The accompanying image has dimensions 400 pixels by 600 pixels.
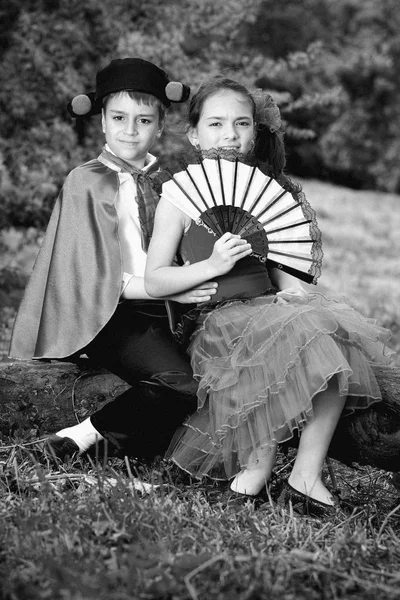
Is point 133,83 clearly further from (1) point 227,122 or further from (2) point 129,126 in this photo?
(1) point 227,122

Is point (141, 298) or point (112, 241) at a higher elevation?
point (112, 241)

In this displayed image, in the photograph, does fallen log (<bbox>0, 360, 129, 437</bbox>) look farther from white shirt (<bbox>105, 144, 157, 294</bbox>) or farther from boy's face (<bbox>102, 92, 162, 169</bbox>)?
boy's face (<bbox>102, 92, 162, 169</bbox>)

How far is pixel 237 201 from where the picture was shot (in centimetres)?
322

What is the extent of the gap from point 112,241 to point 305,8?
735 inches

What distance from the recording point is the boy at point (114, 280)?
337cm

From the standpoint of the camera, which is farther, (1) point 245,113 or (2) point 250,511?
A: (1) point 245,113

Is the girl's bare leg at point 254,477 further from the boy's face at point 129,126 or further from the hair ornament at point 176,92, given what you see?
the hair ornament at point 176,92

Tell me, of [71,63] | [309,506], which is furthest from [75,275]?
[71,63]

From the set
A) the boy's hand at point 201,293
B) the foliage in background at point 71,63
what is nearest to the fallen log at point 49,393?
the boy's hand at point 201,293

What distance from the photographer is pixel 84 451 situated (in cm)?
347

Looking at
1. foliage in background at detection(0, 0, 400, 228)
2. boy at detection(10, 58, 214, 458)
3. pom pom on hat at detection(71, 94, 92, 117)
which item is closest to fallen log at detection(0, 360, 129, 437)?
boy at detection(10, 58, 214, 458)

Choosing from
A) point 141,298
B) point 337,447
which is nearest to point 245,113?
point 141,298

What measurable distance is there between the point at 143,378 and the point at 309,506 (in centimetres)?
78

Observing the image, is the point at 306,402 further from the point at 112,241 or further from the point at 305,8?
the point at 305,8
